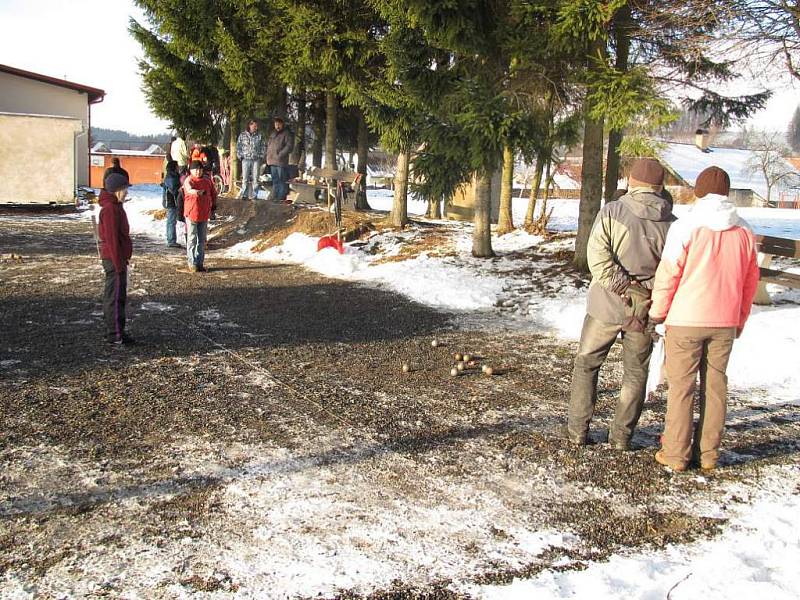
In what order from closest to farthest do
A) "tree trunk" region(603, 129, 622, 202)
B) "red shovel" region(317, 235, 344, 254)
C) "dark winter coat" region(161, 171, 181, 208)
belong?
"tree trunk" region(603, 129, 622, 202)
"red shovel" region(317, 235, 344, 254)
"dark winter coat" region(161, 171, 181, 208)

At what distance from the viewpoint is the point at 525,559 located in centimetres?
356

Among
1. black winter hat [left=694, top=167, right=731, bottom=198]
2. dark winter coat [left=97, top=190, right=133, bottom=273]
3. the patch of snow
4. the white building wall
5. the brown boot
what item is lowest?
the patch of snow

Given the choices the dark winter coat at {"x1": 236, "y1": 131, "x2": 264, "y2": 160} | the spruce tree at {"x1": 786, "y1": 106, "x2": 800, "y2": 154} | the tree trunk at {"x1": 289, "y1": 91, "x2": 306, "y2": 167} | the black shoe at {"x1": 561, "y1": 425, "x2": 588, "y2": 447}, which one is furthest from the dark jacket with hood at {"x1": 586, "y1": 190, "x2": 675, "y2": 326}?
the spruce tree at {"x1": 786, "y1": 106, "x2": 800, "y2": 154}

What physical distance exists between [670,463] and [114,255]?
605 cm

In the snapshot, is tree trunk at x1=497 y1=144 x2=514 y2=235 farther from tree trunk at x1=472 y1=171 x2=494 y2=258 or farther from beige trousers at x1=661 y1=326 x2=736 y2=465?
beige trousers at x1=661 y1=326 x2=736 y2=465

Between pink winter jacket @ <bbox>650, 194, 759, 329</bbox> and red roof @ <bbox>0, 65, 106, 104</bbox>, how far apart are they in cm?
2923

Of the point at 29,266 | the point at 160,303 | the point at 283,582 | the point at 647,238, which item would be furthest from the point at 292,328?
the point at 29,266

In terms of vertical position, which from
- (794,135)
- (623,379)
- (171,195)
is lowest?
(623,379)

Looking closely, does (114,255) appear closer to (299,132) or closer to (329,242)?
(329,242)

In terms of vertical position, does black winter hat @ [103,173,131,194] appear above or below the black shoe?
above

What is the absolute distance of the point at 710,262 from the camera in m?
4.52

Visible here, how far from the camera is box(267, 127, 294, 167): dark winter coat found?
17562 millimetres

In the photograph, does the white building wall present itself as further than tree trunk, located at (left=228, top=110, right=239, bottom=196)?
Yes

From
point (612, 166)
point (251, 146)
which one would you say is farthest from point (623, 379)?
point (251, 146)
